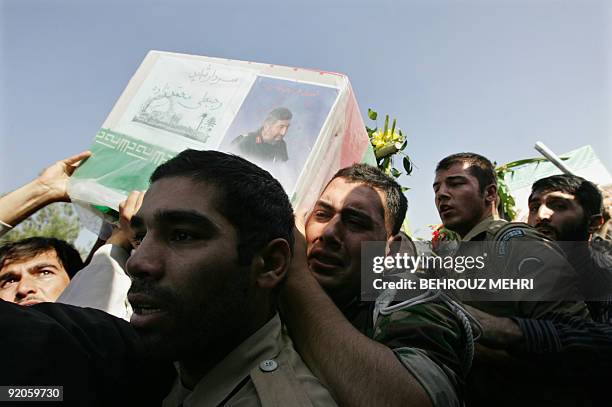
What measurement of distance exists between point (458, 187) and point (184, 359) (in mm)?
3040

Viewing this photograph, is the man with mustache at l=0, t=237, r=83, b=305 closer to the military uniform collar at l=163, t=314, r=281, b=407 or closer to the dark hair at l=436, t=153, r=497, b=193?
the military uniform collar at l=163, t=314, r=281, b=407

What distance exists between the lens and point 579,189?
388cm

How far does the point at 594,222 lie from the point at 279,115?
2777 mm

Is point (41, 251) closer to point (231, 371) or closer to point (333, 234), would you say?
point (333, 234)

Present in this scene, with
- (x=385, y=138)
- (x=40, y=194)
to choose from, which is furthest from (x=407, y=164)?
(x=40, y=194)

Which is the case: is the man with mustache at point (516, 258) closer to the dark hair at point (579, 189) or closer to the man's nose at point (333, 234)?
the dark hair at point (579, 189)

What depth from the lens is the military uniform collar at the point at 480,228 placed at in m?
3.58

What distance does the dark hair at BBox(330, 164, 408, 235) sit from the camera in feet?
7.64

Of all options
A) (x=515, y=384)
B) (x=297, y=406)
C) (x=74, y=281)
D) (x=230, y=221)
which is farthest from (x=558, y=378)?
(x=74, y=281)

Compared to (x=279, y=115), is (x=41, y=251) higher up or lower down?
lower down

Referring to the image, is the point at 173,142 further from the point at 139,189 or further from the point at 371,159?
the point at 371,159

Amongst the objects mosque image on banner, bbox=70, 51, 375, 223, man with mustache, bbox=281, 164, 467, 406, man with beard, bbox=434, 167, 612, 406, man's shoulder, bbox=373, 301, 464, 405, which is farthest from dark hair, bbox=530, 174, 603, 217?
man's shoulder, bbox=373, 301, 464, 405

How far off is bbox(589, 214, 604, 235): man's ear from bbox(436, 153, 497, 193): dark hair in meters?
0.70

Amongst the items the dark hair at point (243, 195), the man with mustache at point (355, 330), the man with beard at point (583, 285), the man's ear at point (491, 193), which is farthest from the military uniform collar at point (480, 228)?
the dark hair at point (243, 195)
